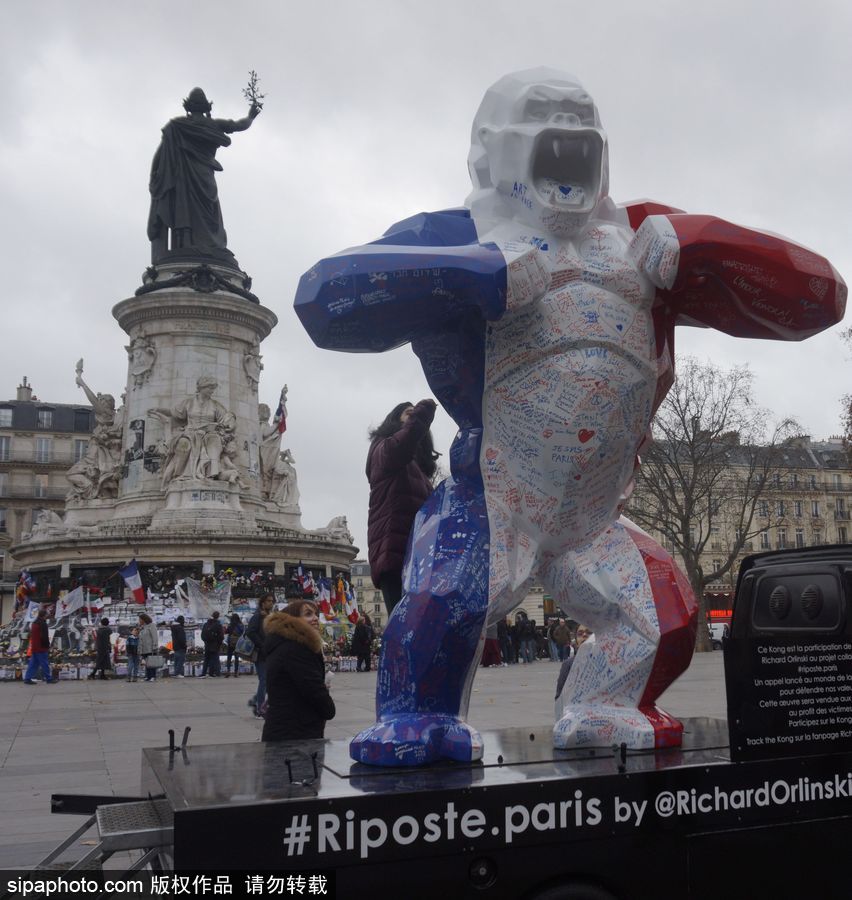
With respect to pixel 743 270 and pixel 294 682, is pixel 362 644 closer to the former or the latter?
pixel 294 682

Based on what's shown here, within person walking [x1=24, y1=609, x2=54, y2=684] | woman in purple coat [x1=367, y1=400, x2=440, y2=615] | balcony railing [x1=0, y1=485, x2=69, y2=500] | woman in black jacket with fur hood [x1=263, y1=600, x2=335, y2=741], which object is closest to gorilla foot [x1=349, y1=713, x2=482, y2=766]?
woman in purple coat [x1=367, y1=400, x2=440, y2=615]

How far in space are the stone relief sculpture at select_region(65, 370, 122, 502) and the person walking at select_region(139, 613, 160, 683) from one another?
7.99m

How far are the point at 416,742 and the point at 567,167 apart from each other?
238 centimetres

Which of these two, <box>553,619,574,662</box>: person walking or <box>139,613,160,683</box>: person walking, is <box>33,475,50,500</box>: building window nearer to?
<box>553,619,574,662</box>: person walking

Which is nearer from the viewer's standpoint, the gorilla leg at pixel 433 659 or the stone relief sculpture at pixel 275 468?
the gorilla leg at pixel 433 659

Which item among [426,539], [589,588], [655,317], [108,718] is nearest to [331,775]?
[426,539]

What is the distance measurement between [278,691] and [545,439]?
2646mm

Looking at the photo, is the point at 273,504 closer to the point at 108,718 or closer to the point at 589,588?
the point at 108,718

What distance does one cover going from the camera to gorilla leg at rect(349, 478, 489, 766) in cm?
363

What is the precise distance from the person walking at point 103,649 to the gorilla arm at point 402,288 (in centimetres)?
1595

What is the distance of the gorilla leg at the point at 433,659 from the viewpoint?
11.9ft

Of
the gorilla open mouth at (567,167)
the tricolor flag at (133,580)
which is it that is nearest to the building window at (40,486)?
the tricolor flag at (133,580)

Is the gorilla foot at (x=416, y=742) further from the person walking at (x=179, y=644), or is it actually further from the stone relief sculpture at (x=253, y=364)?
the stone relief sculpture at (x=253, y=364)
